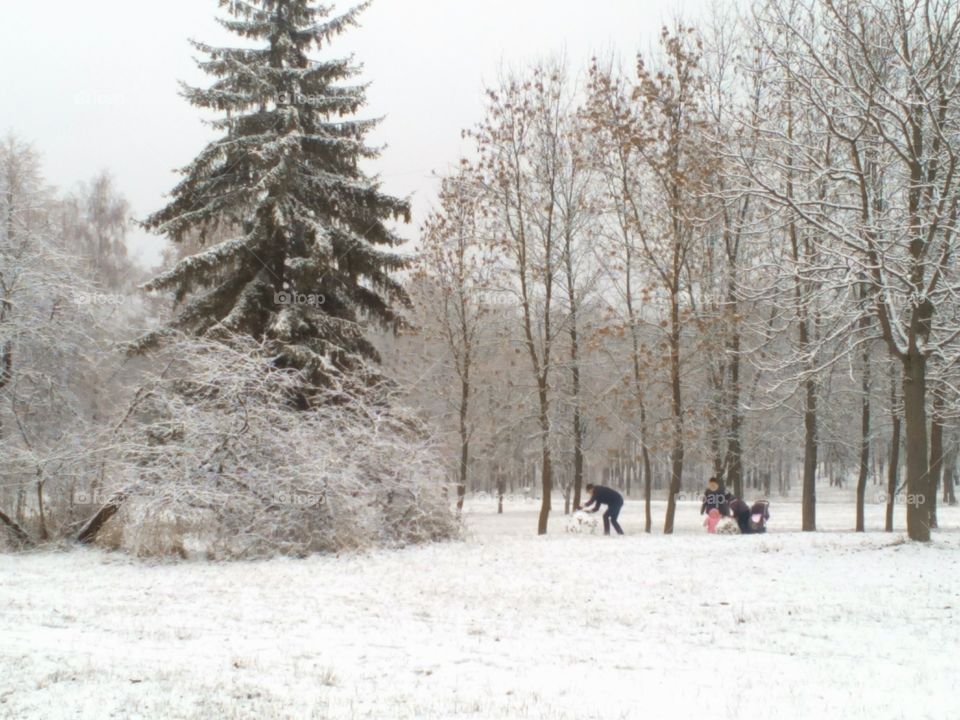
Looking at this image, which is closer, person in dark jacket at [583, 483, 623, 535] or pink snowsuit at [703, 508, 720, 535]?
person in dark jacket at [583, 483, 623, 535]

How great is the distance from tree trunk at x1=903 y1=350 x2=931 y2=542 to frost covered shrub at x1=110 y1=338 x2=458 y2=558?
8949mm

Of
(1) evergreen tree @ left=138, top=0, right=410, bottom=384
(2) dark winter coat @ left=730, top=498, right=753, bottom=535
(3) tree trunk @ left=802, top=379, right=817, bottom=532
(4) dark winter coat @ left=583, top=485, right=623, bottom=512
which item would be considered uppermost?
(1) evergreen tree @ left=138, top=0, right=410, bottom=384

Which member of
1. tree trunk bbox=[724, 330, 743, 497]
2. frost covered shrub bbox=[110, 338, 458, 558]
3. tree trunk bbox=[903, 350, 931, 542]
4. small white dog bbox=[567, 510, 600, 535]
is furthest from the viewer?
tree trunk bbox=[724, 330, 743, 497]

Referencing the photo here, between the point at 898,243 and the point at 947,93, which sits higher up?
the point at 947,93

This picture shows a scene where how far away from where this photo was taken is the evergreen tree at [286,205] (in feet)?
53.7

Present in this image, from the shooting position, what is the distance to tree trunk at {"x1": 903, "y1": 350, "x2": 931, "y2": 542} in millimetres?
12391

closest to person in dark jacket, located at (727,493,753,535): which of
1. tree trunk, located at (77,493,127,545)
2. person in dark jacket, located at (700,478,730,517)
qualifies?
person in dark jacket, located at (700,478,730,517)

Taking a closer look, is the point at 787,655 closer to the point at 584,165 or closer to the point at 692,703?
the point at 692,703

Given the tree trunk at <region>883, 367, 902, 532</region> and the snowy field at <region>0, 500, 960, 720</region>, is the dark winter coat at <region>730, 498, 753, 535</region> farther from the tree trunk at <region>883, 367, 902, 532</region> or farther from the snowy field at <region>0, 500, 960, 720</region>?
the tree trunk at <region>883, 367, 902, 532</region>

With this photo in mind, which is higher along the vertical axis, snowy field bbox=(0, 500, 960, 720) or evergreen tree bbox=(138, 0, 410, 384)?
evergreen tree bbox=(138, 0, 410, 384)

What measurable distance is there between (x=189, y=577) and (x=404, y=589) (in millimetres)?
3471

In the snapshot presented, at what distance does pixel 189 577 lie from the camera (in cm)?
1100

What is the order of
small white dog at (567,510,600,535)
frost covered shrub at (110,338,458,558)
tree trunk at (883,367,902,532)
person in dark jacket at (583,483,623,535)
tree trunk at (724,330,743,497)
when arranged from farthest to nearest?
1. tree trunk at (724,330,743,497)
2. tree trunk at (883,367,902,532)
3. small white dog at (567,510,600,535)
4. person in dark jacket at (583,483,623,535)
5. frost covered shrub at (110,338,458,558)

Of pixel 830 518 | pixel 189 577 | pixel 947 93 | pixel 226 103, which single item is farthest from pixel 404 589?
pixel 830 518
